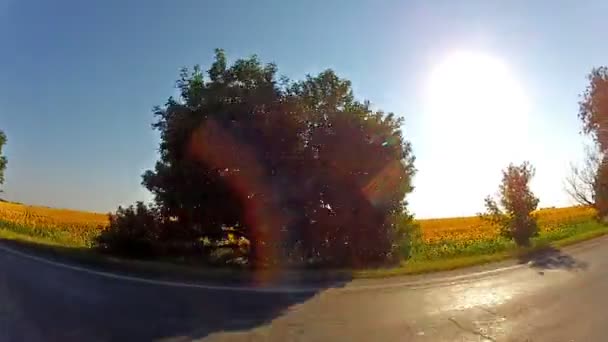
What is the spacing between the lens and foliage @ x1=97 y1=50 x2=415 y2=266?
15.5 meters

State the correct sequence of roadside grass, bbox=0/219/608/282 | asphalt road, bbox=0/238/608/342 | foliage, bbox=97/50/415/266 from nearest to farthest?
asphalt road, bbox=0/238/608/342, roadside grass, bbox=0/219/608/282, foliage, bbox=97/50/415/266

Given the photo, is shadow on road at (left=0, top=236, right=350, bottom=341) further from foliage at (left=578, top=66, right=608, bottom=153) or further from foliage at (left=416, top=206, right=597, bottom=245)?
foliage at (left=578, top=66, right=608, bottom=153)

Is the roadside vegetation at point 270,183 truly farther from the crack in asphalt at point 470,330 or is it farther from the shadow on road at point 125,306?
the crack in asphalt at point 470,330

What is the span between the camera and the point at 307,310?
348 inches

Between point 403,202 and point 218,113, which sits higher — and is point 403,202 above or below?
below

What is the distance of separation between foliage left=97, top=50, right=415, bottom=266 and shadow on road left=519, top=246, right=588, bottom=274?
4.15 m

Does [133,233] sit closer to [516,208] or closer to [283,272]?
[283,272]

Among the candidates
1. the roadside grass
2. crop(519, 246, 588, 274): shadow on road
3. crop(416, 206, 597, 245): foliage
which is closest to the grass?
the roadside grass

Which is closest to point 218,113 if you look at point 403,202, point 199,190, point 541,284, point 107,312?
point 199,190

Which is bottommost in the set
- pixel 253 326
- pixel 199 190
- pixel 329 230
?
pixel 253 326

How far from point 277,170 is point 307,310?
7.64m

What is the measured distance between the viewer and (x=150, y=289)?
10047 millimetres

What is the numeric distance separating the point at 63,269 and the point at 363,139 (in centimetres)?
938

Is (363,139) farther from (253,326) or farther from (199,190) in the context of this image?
(253,326)
